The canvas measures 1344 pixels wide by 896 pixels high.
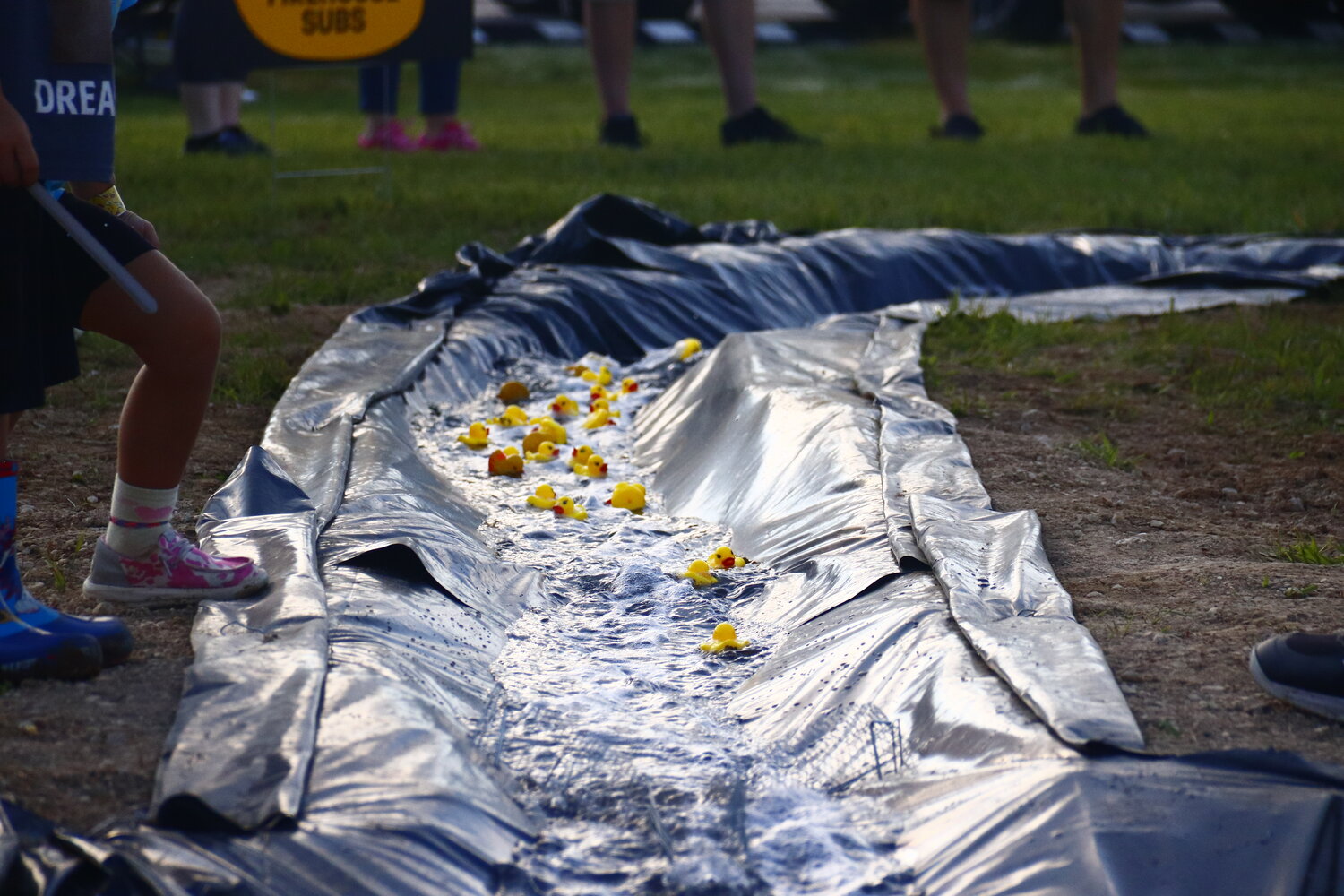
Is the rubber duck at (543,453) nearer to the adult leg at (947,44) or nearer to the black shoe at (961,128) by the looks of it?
the black shoe at (961,128)

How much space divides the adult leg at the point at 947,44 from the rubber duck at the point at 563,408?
19.1 ft

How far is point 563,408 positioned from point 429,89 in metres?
4.89

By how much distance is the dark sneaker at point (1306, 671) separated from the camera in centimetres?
191

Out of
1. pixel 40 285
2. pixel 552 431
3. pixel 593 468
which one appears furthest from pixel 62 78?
pixel 552 431

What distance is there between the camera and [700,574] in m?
2.71

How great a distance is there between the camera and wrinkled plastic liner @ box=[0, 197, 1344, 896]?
1622mm

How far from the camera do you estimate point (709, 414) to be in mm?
3629

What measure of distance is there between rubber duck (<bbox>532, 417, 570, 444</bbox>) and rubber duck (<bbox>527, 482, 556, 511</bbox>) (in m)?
0.44

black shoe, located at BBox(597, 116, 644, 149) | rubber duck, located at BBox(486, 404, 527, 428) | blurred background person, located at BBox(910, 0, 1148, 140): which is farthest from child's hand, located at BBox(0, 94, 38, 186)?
blurred background person, located at BBox(910, 0, 1148, 140)

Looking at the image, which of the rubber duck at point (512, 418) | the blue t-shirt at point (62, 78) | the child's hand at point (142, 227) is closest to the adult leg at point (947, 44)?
the rubber duck at point (512, 418)

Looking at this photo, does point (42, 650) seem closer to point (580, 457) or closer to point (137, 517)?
point (137, 517)

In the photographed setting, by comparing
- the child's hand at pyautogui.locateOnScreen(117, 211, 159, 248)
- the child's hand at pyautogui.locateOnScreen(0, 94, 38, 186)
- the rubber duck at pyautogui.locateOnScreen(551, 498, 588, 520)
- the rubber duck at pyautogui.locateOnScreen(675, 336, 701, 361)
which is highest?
the child's hand at pyautogui.locateOnScreen(0, 94, 38, 186)

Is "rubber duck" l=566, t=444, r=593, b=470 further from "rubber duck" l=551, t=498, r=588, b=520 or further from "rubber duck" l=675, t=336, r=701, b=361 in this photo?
"rubber duck" l=675, t=336, r=701, b=361

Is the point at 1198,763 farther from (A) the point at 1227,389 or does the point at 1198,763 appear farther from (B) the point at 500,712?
(A) the point at 1227,389
